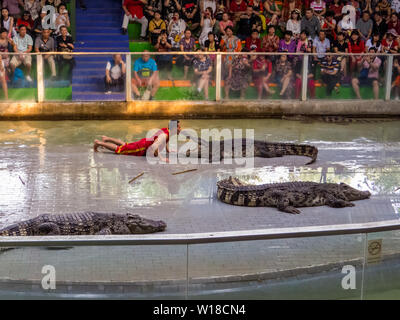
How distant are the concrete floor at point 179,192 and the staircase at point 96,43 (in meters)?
0.72

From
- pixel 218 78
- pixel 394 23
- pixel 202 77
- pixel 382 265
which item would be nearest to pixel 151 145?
pixel 202 77

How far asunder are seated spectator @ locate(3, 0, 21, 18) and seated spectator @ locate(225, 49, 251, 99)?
17.5 feet

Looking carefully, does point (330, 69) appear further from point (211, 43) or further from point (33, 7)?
point (33, 7)

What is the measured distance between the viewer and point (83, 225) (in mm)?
6113

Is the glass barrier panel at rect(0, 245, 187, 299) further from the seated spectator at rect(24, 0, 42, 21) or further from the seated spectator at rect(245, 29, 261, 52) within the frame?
the seated spectator at rect(24, 0, 42, 21)

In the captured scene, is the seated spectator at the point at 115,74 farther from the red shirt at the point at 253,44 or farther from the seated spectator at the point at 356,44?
the seated spectator at the point at 356,44

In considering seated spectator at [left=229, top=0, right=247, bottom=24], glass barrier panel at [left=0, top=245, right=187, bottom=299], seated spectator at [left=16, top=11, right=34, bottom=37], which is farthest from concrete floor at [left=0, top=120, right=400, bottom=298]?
seated spectator at [left=229, top=0, right=247, bottom=24]

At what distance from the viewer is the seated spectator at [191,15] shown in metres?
15.6

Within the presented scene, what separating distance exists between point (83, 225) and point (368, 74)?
9.24 m

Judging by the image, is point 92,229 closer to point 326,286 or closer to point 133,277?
point 133,277

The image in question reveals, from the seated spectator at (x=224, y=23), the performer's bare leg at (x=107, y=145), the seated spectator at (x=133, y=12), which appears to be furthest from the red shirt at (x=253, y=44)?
the performer's bare leg at (x=107, y=145)
